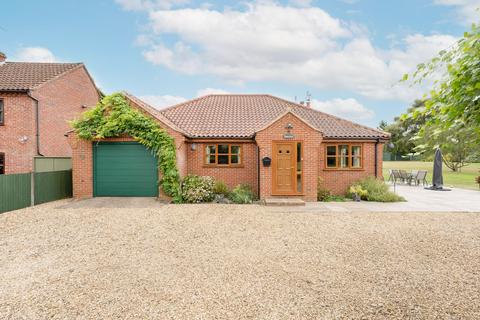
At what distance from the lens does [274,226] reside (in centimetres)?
884

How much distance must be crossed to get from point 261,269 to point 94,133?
1127cm

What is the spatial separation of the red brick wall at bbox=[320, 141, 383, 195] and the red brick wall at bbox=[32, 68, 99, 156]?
15.2 metres

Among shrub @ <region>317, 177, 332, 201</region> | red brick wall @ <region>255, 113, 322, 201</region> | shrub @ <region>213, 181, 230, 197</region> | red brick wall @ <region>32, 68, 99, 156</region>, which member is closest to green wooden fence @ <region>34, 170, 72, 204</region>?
red brick wall @ <region>32, 68, 99, 156</region>

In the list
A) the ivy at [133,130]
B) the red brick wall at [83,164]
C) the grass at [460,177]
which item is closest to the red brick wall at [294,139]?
the red brick wall at [83,164]

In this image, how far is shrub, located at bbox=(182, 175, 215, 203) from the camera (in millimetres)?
12922

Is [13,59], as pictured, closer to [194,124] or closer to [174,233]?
[194,124]

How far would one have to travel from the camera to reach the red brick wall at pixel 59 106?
1677 centimetres

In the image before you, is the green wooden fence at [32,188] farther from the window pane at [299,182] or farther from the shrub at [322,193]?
the shrub at [322,193]

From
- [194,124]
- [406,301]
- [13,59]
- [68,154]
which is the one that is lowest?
[406,301]

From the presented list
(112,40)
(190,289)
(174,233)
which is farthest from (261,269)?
(112,40)

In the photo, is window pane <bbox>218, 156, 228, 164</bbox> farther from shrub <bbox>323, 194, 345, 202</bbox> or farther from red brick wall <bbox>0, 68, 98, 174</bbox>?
red brick wall <bbox>0, 68, 98, 174</bbox>

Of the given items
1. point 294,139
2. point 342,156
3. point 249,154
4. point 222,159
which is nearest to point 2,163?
point 222,159

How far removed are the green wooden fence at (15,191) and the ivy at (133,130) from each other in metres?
2.94

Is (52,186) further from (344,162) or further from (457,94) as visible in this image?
(457,94)
